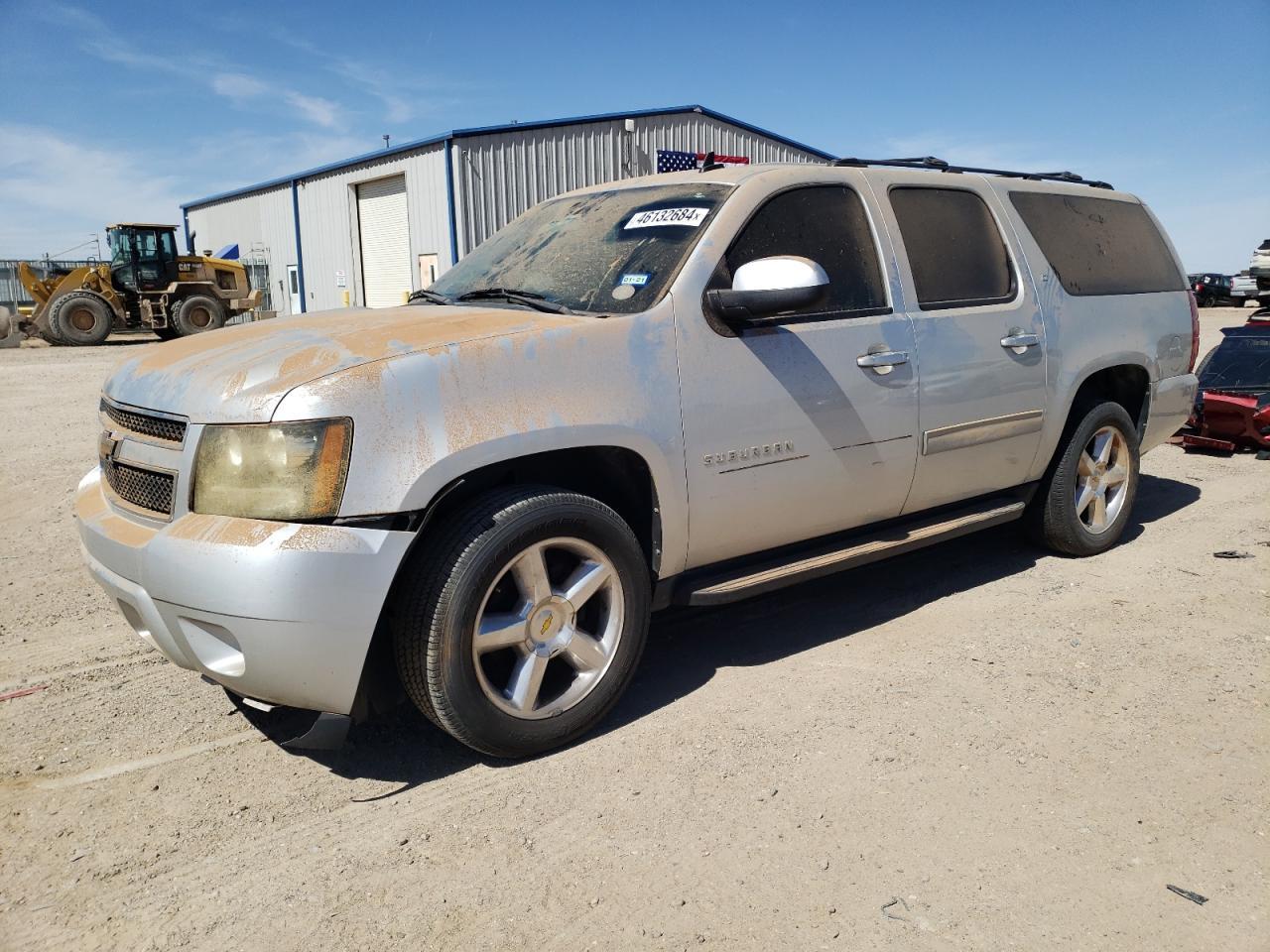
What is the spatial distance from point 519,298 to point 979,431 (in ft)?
6.90

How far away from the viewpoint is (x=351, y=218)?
25.8m

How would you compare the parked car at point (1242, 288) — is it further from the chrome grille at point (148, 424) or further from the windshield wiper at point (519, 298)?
the chrome grille at point (148, 424)

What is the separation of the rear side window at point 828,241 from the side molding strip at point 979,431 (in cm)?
60

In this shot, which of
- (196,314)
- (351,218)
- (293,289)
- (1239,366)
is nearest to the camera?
(1239,366)

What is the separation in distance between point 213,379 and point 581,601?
50.6 inches

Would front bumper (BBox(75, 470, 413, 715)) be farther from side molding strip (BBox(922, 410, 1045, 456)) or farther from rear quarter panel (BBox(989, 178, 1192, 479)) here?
rear quarter panel (BBox(989, 178, 1192, 479))

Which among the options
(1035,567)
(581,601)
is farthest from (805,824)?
(1035,567)

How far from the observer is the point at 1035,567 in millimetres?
4992

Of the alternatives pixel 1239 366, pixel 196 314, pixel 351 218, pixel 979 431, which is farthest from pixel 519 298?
pixel 351 218

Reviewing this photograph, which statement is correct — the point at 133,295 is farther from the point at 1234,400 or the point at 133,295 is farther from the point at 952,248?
the point at 952,248

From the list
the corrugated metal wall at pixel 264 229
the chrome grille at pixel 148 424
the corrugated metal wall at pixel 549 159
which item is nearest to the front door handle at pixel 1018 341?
the chrome grille at pixel 148 424

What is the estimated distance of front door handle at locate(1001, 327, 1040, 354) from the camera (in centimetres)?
428

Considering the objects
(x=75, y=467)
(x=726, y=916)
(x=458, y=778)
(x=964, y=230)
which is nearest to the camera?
(x=726, y=916)

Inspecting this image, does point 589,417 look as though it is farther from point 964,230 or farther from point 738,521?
point 964,230
